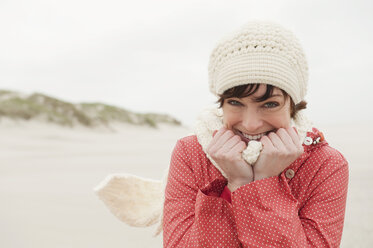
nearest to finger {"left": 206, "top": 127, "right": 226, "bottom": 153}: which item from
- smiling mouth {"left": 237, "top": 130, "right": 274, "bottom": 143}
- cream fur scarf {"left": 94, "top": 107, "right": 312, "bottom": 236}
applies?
smiling mouth {"left": 237, "top": 130, "right": 274, "bottom": 143}

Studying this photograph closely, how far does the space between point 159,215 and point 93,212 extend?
119cm

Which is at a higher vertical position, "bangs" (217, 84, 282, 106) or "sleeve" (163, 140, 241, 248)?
"bangs" (217, 84, 282, 106)

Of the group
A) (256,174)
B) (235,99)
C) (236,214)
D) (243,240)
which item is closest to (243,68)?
(235,99)

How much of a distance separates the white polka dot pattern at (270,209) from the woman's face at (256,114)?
0.70ft

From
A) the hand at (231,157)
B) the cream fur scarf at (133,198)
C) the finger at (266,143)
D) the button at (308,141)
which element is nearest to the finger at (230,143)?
the hand at (231,157)

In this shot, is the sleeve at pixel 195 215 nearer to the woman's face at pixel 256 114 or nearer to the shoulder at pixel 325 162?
the woman's face at pixel 256 114

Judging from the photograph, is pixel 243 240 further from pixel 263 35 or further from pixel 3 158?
pixel 3 158

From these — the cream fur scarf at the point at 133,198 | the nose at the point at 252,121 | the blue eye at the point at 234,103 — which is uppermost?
the blue eye at the point at 234,103

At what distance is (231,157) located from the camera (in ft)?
5.11

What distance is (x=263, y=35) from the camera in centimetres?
159

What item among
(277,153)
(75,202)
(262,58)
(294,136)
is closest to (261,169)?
(277,153)

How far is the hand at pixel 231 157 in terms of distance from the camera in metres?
1.57

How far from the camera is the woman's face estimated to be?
1594mm

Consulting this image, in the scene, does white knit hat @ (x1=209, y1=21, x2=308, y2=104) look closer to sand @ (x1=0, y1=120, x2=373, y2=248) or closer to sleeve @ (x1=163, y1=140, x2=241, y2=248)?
sleeve @ (x1=163, y1=140, x2=241, y2=248)
